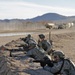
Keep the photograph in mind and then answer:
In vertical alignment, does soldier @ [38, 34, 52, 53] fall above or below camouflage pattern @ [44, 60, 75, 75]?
below

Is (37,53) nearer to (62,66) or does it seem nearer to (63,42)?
(62,66)

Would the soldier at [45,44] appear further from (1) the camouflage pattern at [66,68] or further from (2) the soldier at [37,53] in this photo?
(1) the camouflage pattern at [66,68]

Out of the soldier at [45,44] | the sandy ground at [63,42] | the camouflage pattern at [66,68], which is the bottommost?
the sandy ground at [63,42]

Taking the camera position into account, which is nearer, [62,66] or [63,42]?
[62,66]

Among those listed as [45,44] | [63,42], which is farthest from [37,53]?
[63,42]

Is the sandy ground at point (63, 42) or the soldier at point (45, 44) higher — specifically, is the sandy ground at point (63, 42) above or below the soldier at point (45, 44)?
below

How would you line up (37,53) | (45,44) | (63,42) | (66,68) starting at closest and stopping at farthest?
(66,68)
(37,53)
(45,44)
(63,42)

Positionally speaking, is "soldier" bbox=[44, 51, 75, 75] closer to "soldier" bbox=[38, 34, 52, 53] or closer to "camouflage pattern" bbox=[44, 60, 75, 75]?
"camouflage pattern" bbox=[44, 60, 75, 75]

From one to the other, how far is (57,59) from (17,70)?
1548mm

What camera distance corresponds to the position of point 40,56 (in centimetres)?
1317

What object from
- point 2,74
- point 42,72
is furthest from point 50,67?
point 2,74

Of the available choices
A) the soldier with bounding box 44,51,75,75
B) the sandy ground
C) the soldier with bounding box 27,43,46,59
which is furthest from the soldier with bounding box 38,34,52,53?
the soldier with bounding box 44,51,75,75

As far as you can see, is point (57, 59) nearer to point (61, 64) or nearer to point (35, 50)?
point (61, 64)

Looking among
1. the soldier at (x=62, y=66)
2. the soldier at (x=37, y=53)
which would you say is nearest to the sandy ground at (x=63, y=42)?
the soldier at (x=37, y=53)
